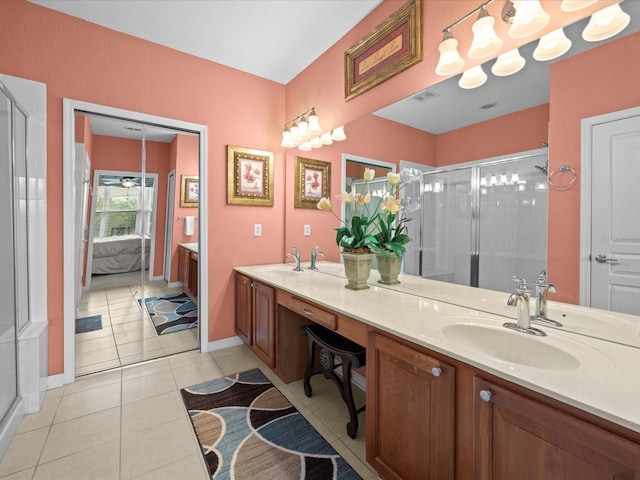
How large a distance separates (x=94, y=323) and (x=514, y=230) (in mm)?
3119

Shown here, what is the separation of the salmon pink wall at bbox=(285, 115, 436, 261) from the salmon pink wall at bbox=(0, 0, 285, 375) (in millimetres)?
243

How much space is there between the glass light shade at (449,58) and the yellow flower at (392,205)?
0.74 metres

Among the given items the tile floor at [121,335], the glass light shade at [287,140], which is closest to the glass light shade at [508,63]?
the glass light shade at [287,140]

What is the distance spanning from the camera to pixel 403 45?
1.89m

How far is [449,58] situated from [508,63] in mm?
298

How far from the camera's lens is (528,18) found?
4.16 feet

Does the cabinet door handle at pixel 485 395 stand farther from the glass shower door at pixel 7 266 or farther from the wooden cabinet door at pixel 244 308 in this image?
the glass shower door at pixel 7 266

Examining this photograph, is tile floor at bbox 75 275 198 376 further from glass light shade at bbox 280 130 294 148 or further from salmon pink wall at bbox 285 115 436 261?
glass light shade at bbox 280 130 294 148

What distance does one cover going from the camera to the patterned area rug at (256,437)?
143 cm

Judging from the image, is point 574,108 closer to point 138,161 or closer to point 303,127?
point 303,127

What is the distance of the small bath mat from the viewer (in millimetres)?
2369

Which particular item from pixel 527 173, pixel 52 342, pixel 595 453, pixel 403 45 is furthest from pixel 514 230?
pixel 52 342

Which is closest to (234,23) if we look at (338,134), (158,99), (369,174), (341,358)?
(158,99)

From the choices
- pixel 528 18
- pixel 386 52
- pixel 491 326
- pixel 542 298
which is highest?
pixel 386 52
